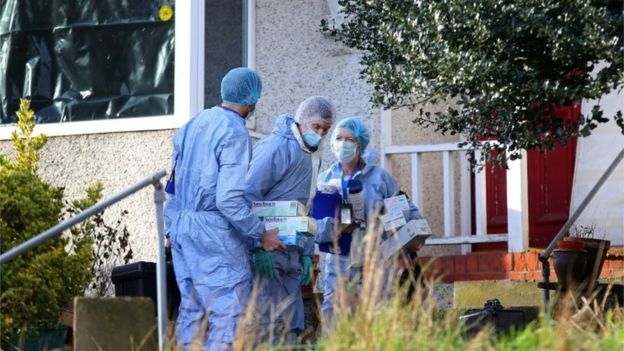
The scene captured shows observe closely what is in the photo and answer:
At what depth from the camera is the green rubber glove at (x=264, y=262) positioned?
27.5 feet

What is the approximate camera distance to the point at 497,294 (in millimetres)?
10797

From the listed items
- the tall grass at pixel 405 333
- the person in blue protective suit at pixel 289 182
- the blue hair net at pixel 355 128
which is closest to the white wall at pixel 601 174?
the blue hair net at pixel 355 128

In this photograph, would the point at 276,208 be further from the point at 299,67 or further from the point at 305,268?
the point at 299,67

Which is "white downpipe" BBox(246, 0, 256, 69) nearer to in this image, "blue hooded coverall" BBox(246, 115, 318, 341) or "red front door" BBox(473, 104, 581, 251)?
"red front door" BBox(473, 104, 581, 251)

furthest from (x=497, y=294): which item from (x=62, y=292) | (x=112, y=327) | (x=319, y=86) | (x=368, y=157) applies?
(x=112, y=327)

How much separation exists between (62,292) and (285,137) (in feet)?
5.92

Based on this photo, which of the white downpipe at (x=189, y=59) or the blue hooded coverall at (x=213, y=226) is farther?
the white downpipe at (x=189, y=59)

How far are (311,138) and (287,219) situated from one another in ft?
1.81

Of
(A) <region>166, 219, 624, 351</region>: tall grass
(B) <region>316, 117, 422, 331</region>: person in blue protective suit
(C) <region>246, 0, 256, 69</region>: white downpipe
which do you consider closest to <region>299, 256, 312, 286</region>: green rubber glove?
(B) <region>316, 117, 422, 331</region>: person in blue protective suit

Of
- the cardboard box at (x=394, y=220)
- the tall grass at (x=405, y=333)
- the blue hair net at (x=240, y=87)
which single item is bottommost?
the tall grass at (x=405, y=333)

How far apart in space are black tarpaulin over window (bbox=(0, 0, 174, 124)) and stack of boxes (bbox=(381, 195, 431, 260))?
7.85ft

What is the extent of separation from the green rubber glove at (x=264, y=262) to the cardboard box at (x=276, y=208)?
0.21 m

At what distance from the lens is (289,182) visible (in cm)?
858

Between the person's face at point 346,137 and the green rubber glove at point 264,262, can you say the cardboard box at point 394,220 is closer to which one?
the person's face at point 346,137
